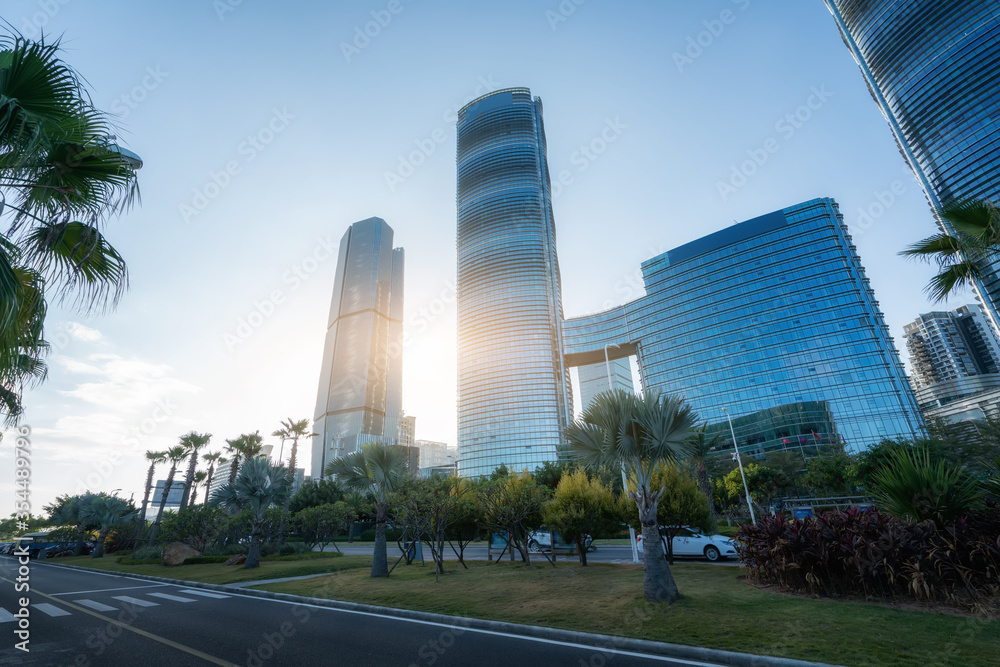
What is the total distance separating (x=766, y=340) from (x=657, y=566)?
10821 centimetres

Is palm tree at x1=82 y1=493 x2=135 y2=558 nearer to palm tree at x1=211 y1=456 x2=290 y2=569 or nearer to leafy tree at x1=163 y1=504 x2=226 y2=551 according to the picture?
leafy tree at x1=163 y1=504 x2=226 y2=551

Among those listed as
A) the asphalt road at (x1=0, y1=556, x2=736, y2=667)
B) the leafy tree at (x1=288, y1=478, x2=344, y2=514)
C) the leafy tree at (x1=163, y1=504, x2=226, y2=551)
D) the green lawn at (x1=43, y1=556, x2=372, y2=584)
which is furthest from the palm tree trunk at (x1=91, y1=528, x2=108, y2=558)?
the asphalt road at (x1=0, y1=556, x2=736, y2=667)

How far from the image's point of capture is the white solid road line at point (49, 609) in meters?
10.6

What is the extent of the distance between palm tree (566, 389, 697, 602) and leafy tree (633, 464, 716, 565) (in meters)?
5.97

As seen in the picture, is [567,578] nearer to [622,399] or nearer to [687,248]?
[622,399]

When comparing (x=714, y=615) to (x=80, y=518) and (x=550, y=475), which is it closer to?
(x=550, y=475)

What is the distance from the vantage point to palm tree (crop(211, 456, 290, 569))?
72.4 ft

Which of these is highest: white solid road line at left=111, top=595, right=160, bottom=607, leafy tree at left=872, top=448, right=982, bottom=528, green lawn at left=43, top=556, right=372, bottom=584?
leafy tree at left=872, top=448, right=982, bottom=528

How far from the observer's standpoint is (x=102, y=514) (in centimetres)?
3822

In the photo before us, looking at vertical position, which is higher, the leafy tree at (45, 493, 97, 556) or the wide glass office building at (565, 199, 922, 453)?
the wide glass office building at (565, 199, 922, 453)

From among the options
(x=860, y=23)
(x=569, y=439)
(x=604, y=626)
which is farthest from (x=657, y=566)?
(x=860, y=23)

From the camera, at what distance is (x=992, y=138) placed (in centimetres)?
5825

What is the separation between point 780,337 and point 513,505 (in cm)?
10284

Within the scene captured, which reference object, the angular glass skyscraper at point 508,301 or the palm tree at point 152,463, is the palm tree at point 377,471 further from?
the angular glass skyscraper at point 508,301
